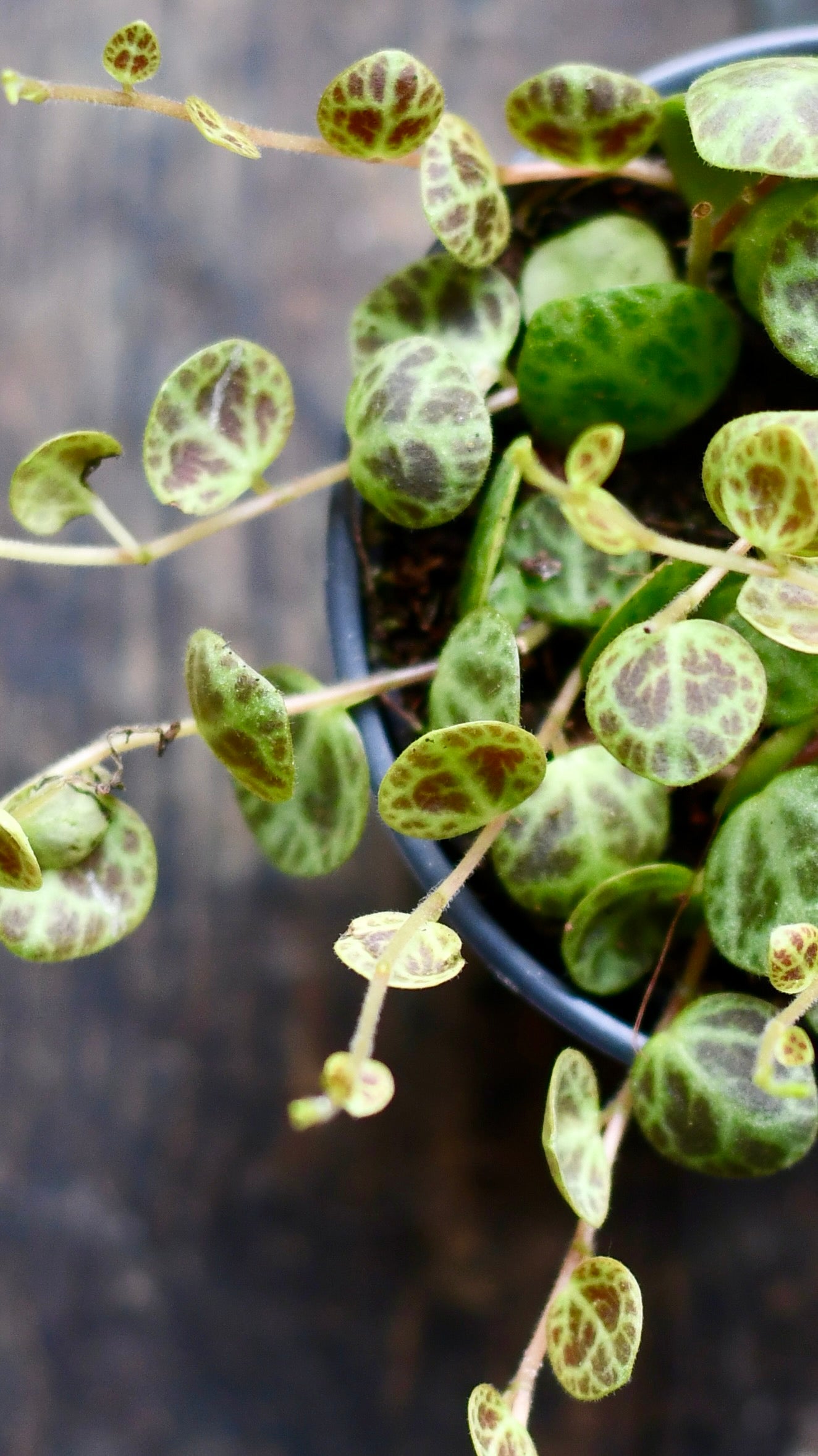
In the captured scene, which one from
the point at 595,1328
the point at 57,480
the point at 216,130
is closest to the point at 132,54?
the point at 216,130

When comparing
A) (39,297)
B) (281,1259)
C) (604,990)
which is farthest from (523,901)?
(39,297)

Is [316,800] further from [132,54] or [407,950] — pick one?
[132,54]

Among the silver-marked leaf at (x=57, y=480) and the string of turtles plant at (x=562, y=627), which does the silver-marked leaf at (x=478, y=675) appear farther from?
the silver-marked leaf at (x=57, y=480)

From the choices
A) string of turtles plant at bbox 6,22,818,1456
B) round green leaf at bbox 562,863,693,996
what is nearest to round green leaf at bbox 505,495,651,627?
string of turtles plant at bbox 6,22,818,1456

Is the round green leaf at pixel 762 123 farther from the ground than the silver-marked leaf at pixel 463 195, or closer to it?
farther from the ground

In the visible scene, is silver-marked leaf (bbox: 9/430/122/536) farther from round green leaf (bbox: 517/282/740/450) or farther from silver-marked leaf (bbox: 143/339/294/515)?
round green leaf (bbox: 517/282/740/450)

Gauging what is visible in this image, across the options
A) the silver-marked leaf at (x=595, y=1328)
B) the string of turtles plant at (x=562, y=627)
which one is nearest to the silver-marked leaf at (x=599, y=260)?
the string of turtles plant at (x=562, y=627)
